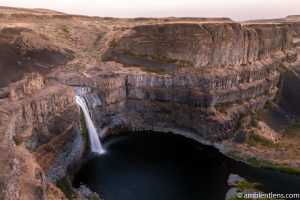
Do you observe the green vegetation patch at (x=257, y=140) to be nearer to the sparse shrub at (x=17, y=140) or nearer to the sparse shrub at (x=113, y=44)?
the sparse shrub at (x=113, y=44)

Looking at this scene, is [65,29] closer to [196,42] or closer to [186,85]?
[196,42]

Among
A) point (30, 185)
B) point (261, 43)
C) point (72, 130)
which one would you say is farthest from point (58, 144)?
point (261, 43)

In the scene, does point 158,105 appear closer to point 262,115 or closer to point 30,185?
point 262,115

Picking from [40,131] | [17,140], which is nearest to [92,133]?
[40,131]

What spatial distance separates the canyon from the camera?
55.4 m

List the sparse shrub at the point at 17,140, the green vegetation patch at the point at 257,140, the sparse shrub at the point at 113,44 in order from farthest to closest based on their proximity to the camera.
→ 1. the sparse shrub at the point at 113,44
2. the green vegetation patch at the point at 257,140
3. the sparse shrub at the point at 17,140

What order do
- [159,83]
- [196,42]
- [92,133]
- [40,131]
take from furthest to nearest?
[196,42], [159,83], [92,133], [40,131]

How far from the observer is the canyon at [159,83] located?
182ft

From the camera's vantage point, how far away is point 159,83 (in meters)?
67.6

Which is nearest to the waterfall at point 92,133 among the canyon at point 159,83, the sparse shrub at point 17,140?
the canyon at point 159,83

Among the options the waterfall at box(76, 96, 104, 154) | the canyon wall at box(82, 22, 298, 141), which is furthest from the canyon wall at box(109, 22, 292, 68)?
the waterfall at box(76, 96, 104, 154)

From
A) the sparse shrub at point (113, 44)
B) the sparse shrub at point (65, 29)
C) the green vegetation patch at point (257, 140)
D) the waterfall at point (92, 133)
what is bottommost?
the green vegetation patch at point (257, 140)

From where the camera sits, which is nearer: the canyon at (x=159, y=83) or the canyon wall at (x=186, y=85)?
the canyon at (x=159, y=83)

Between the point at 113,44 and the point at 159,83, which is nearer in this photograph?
the point at 159,83
